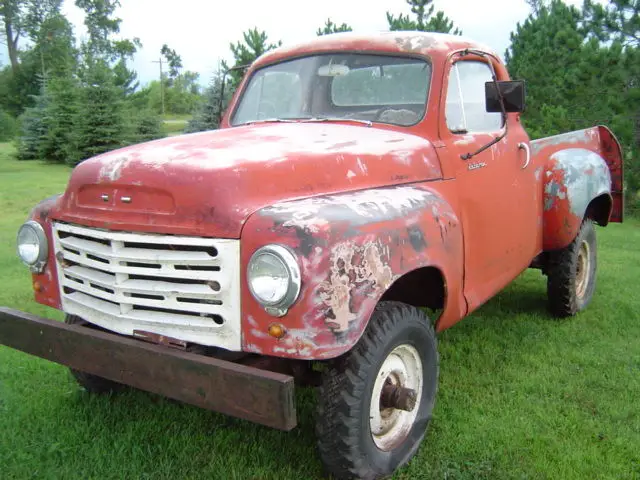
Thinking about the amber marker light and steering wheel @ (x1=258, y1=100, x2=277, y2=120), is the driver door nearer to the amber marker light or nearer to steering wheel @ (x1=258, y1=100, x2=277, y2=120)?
steering wheel @ (x1=258, y1=100, x2=277, y2=120)

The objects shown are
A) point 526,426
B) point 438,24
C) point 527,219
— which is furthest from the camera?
point 438,24

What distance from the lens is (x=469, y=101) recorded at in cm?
380

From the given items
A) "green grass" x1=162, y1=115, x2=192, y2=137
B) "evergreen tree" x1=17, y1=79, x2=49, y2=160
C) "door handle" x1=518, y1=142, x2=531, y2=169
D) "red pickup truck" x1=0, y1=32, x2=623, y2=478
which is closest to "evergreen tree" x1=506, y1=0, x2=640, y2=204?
"door handle" x1=518, y1=142, x2=531, y2=169

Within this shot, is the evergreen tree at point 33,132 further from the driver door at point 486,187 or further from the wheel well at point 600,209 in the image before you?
the driver door at point 486,187

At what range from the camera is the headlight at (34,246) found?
2973 millimetres

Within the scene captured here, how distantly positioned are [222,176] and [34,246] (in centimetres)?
116

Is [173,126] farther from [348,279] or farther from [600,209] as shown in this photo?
[348,279]

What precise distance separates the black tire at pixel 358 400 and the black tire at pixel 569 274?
2474 mm

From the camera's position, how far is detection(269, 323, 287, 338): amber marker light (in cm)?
226

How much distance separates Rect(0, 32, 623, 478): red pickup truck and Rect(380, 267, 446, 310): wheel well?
0.01m

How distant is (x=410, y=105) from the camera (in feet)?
11.5

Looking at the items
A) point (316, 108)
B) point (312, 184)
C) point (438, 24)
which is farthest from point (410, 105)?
point (438, 24)

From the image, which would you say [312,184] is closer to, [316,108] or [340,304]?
[340,304]

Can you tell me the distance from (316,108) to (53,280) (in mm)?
1745
